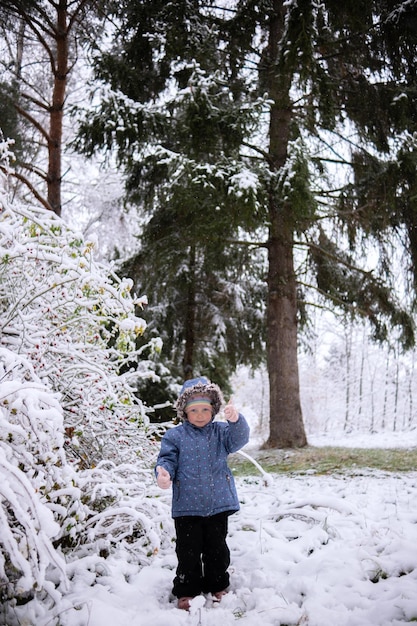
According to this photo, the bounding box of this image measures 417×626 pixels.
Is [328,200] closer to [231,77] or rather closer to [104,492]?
[231,77]

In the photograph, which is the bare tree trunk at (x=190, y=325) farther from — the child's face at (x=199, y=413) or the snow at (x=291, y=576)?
the child's face at (x=199, y=413)

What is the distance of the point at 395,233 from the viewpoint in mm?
7750

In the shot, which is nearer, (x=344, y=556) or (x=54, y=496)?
(x=54, y=496)

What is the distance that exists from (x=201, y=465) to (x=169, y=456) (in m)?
0.18

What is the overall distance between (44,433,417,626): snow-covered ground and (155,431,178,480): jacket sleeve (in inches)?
17.6

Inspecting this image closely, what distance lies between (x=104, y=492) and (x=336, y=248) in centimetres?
744

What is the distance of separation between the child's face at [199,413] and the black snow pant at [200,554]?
48 cm

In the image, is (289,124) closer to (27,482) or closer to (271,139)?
(271,139)

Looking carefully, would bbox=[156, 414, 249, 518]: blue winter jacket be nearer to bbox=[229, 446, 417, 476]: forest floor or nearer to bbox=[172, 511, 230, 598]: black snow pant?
bbox=[172, 511, 230, 598]: black snow pant

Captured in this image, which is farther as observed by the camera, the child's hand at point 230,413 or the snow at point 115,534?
the child's hand at point 230,413

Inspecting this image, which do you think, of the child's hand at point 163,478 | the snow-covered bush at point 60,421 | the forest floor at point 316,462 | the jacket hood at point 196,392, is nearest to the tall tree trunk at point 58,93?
the snow-covered bush at point 60,421

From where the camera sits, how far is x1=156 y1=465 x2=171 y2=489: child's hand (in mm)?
2320

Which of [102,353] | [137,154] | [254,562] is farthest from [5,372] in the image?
[137,154]

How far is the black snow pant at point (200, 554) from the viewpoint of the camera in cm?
231
